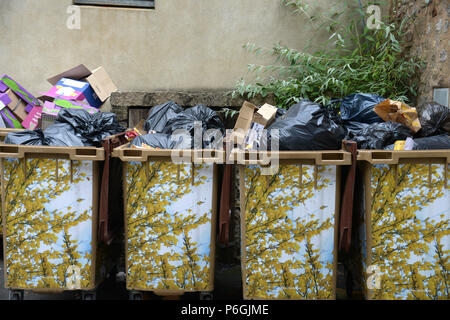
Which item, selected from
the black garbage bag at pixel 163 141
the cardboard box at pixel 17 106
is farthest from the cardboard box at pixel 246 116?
the cardboard box at pixel 17 106

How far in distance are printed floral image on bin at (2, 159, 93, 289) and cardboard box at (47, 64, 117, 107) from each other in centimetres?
161

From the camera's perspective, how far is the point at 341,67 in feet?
14.6

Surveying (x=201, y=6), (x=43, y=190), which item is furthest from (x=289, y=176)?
(x=201, y=6)

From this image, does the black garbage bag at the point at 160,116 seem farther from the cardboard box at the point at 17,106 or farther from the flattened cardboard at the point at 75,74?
the cardboard box at the point at 17,106

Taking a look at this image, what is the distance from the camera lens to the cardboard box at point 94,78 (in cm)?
438

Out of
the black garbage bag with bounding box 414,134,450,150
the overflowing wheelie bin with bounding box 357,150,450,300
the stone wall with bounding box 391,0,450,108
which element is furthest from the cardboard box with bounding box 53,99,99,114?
the stone wall with bounding box 391,0,450,108

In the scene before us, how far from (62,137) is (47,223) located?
23.5 inches

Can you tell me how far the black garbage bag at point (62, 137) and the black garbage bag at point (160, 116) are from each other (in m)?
0.65

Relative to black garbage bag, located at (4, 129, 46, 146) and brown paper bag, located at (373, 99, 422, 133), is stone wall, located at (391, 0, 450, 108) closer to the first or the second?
brown paper bag, located at (373, 99, 422, 133)

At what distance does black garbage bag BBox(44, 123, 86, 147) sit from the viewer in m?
3.06

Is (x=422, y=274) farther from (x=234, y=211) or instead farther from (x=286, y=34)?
(x=286, y=34)

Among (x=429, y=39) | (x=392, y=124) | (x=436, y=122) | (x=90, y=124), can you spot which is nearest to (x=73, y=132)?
(x=90, y=124)

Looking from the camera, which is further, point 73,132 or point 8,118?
point 8,118

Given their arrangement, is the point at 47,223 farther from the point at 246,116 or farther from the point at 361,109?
the point at 361,109
